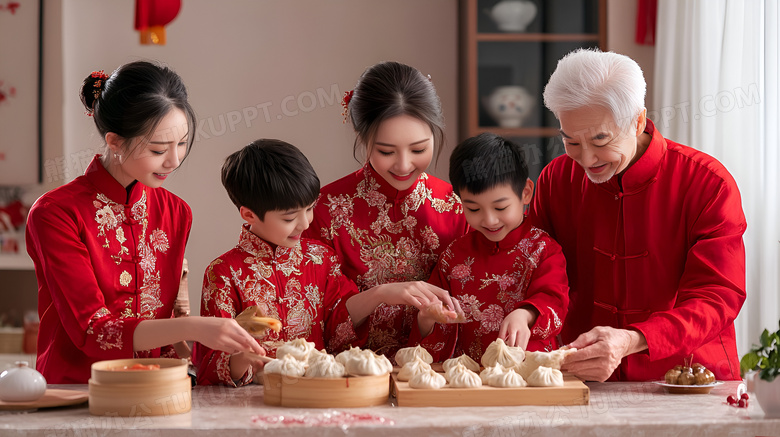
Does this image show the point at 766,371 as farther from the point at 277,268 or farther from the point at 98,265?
the point at 98,265

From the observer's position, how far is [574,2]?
3787mm

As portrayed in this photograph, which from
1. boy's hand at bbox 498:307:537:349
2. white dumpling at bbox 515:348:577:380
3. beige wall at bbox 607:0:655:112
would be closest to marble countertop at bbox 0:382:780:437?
white dumpling at bbox 515:348:577:380

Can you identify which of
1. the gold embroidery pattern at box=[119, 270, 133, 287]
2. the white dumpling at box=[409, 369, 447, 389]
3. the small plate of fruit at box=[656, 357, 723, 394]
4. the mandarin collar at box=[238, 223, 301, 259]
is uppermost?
the mandarin collar at box=[238, 223, 301, 259]

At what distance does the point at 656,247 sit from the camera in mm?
2037

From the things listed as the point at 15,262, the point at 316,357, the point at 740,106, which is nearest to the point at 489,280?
the point at 316,357

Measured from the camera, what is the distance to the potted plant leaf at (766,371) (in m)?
1.50

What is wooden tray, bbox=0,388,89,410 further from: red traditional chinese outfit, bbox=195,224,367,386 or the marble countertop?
red traditional chinese outfit, bbox=195,224,367,386

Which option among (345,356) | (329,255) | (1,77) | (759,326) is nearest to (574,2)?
(759,326)

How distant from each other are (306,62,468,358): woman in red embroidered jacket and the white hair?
34 centimetres

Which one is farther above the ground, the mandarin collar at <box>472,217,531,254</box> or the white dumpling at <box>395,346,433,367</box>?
the mandarin collar at <box>472,217,531,254</box>

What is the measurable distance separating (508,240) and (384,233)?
A: 33 centimetres

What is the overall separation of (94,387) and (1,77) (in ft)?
10.7

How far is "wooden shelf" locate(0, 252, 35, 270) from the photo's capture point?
4.22 m

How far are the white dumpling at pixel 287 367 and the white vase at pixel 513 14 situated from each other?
2.62 m
